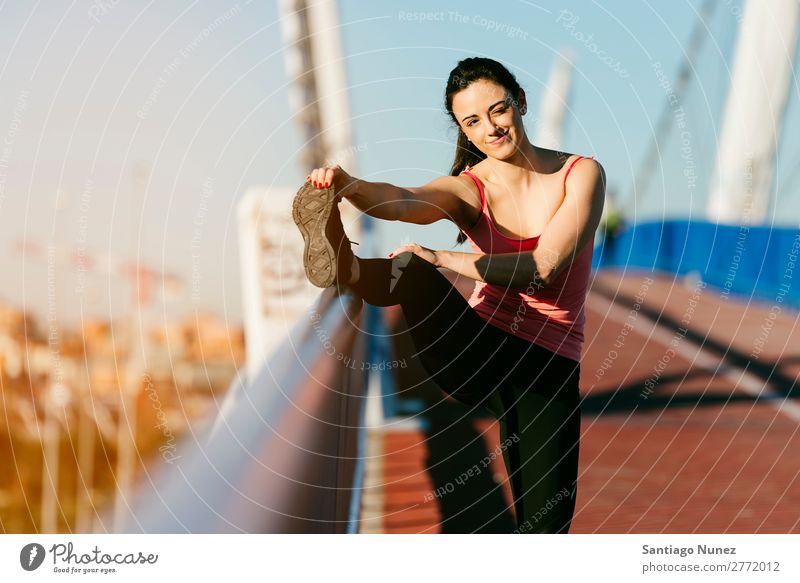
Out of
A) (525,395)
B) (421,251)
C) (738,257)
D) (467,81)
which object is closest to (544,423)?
(525,395)

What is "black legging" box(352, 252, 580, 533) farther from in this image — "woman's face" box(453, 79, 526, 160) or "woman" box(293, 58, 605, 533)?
"woman's face" box(453, 79, 526, 160)

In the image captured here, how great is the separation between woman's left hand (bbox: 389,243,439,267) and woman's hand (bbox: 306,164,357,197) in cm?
22

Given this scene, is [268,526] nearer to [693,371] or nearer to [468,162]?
[468,162]

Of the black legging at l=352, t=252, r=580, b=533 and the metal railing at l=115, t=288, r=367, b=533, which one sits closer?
the metal railing at l=115, t=288, r=367, b=533

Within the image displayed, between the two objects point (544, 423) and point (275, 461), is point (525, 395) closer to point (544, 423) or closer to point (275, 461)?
point (544, 423)

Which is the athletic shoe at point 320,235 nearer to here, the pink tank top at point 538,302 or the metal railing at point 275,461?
the metal railing at point 275,461

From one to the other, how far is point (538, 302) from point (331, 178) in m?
0.80

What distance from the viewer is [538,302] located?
2.79 m

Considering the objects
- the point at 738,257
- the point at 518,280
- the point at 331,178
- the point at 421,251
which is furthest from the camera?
the point at 738,257

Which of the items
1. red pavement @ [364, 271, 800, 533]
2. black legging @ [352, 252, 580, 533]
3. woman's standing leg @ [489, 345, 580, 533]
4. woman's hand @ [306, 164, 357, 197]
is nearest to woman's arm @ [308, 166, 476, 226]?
woman's hand @ [306, 164, 357, 197]

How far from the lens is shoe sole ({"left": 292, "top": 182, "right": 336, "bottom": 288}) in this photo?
216cm

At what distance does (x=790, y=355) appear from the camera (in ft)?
40.6
